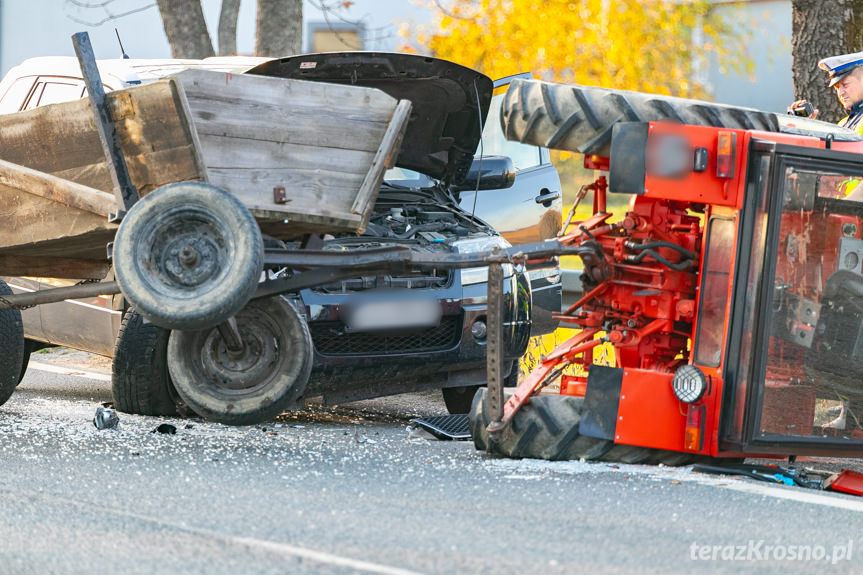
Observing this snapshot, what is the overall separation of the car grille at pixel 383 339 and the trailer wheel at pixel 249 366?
0.71 metres

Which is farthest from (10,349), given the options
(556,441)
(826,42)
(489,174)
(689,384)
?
(826,42)

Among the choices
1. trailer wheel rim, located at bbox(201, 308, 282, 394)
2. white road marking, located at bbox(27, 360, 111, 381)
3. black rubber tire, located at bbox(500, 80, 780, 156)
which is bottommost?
white road marking, located at bbox(27, 360, 111, 381)

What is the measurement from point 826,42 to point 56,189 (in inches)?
263

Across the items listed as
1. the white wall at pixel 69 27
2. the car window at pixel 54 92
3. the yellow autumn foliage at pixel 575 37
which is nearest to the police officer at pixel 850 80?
the car window at pixel 54 92

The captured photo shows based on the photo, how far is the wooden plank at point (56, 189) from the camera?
616cm

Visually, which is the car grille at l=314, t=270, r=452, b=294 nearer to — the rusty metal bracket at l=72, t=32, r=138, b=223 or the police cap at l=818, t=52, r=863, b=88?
the rusty metal bracket at l=72, t=32, r=138, b=223

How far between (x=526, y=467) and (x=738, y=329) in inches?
47.8

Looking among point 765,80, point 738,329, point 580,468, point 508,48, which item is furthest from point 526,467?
point 765,80

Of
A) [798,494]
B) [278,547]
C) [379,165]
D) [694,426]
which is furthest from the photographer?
[379,165]

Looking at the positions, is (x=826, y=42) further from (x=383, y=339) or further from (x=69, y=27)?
(x=69, y=27)

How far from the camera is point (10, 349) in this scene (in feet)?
25.8

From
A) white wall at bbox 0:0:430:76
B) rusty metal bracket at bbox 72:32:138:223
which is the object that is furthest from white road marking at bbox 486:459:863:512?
white wall at bbox 0:0:430:76

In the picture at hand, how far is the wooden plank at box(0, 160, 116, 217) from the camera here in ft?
20.2

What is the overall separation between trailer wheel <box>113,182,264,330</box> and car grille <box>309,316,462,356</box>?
1.58 meters
